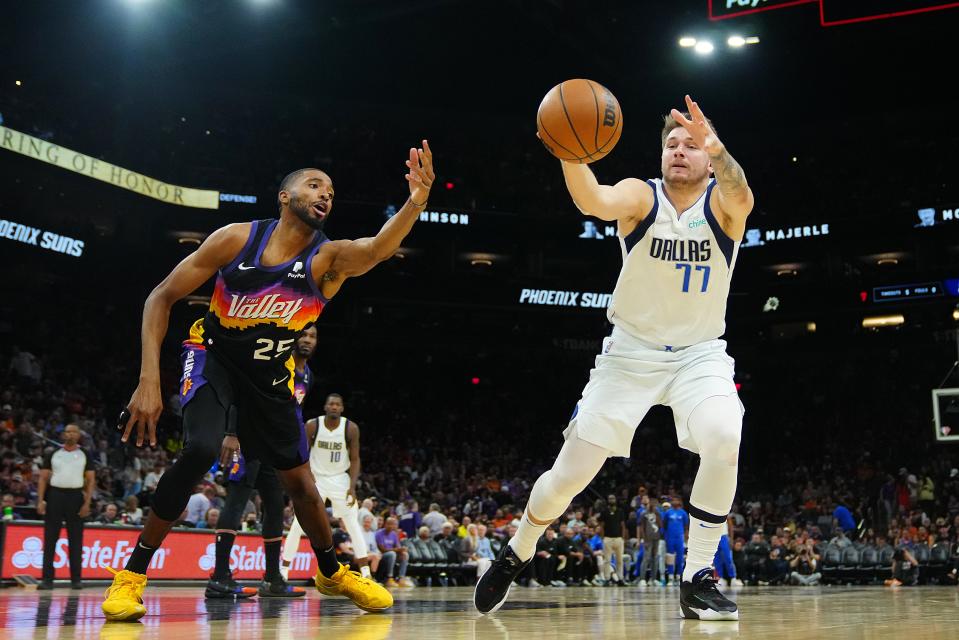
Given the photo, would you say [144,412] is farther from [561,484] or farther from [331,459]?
[331,459]

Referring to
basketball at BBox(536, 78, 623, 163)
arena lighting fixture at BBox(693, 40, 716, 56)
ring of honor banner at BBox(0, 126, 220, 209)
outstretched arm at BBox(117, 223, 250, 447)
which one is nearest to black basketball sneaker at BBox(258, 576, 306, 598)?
outstretched arm at BBox(117, 223, 250, 447)

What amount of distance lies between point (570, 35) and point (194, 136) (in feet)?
37.0

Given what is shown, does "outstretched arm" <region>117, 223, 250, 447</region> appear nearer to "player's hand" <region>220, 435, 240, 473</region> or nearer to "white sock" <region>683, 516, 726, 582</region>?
"player's hand" <region>220, 435, 240, 473</region>

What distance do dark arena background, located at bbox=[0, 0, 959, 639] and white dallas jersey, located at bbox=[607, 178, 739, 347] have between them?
13.0m

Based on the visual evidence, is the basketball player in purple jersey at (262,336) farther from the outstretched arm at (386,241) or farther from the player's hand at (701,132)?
the player's hand at (701,132)

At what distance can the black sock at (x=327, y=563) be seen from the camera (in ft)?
16.6

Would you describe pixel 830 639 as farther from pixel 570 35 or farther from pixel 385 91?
pixel 385 91

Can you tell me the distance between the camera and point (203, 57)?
90.1 feet

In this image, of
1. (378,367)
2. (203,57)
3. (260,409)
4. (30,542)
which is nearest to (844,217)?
(378,367)

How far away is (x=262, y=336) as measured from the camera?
4.73 m

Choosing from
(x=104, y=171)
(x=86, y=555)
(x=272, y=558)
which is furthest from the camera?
(x=104, y=171)

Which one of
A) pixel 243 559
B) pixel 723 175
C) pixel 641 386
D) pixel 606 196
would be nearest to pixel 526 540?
pixel 641 386

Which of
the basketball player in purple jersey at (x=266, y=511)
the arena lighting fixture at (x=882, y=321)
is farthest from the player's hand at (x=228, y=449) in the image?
the arena lighting fixture at (x=882, y=321)

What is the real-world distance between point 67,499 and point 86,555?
1264 millimetres
